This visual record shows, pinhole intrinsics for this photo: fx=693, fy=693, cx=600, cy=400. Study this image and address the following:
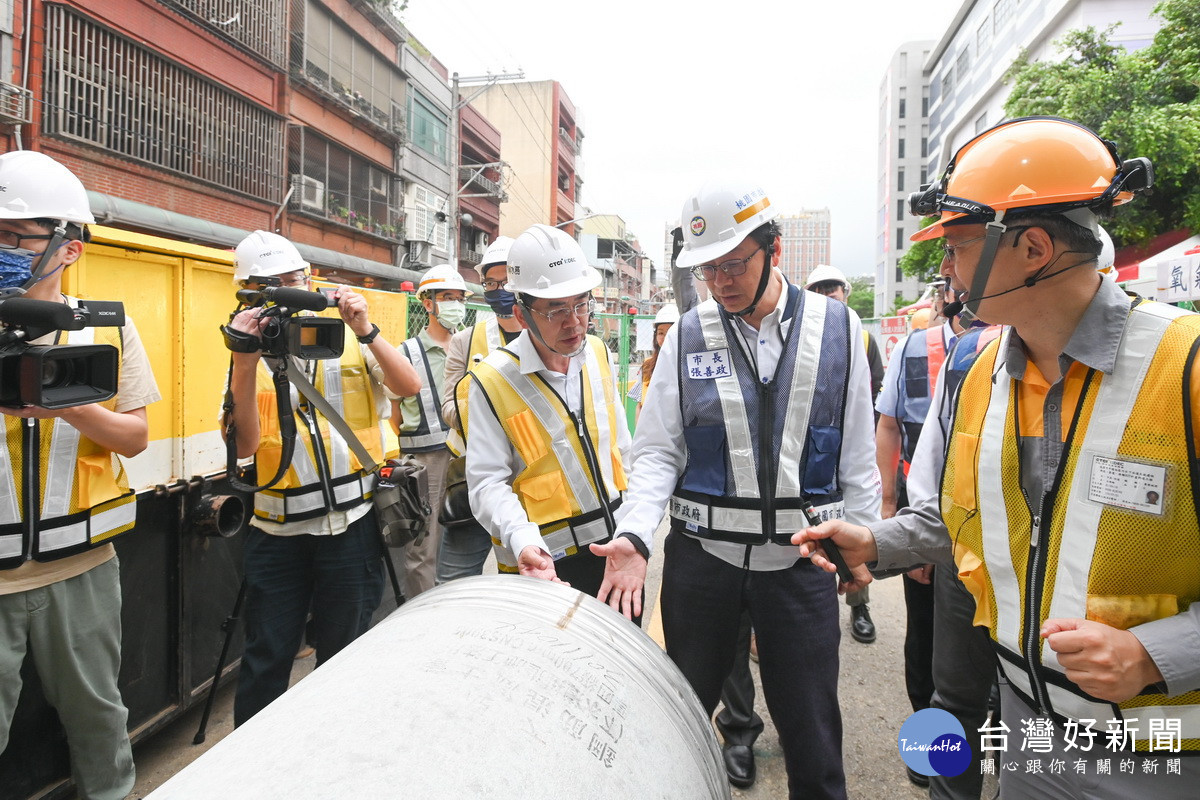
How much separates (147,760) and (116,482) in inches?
60.4

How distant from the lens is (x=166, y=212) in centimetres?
1298

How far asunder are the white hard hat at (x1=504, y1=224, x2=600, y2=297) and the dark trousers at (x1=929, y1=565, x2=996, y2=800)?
1.83 meters

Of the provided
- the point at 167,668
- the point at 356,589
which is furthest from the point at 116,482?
the point at 167,668

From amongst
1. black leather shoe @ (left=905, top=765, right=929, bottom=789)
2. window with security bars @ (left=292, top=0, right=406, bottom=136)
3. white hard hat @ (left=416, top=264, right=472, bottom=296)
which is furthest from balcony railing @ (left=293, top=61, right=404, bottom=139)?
black leather shoe @ (left=905, top=765, right=929, bottom=789)

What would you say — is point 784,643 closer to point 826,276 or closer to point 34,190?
point 34,190

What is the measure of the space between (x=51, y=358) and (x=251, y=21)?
18.0m

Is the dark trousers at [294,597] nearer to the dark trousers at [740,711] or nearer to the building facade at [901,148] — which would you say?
the dark trousers at [740,711]

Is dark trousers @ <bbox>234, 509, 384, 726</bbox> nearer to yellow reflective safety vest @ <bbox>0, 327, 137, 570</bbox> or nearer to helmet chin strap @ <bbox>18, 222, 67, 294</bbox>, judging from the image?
yellow reflective safety vest @ <bbox>0, 327, 137, 570</bbox>

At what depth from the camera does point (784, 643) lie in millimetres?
2172

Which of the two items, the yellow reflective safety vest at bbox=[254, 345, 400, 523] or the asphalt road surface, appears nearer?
the yellow reflective safety vest at bbox=[254, 345, 400, 523]

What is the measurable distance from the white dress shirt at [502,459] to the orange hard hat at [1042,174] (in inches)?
55.8

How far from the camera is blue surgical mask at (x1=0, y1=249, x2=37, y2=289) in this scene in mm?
2021

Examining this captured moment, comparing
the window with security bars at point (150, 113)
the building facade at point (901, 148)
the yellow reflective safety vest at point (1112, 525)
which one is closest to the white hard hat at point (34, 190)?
the yellow reflective safety vest at point (1112, 525)

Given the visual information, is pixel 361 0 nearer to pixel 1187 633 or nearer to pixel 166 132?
pixel 166 132
